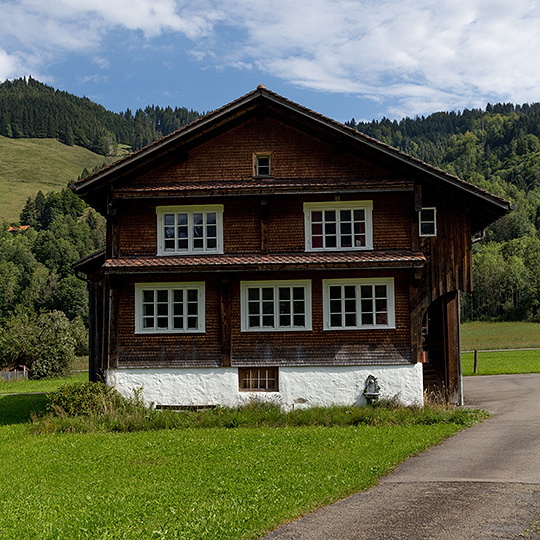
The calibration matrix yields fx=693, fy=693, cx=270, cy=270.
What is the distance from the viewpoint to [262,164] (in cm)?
2339

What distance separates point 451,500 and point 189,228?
1432 centimetres

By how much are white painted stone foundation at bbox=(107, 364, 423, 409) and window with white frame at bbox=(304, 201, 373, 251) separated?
4.03m

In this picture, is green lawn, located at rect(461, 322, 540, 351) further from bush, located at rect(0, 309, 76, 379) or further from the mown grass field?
bush, located at rect(0, 309, 76, 379)

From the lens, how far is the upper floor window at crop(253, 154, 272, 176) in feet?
76.1

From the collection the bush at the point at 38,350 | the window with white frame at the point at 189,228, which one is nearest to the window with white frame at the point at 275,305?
the window with white frame at the point at 189,228

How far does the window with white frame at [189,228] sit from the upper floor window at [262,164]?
A: 1744 mm

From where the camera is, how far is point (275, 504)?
1106 centimetres

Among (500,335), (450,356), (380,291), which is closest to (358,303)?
(380,291)

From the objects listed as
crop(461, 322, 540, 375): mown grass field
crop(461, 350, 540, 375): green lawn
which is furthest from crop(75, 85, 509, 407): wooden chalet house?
crop(461, 322, 540, 375): mown grass field

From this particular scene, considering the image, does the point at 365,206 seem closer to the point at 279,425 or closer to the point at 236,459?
the point at 279,425

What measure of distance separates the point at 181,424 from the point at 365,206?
360 inches

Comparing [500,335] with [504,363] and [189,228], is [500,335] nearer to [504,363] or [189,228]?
[504,363]

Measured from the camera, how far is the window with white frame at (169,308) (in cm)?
2294

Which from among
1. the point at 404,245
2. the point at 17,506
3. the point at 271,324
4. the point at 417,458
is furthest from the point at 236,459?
the point at 404,245
